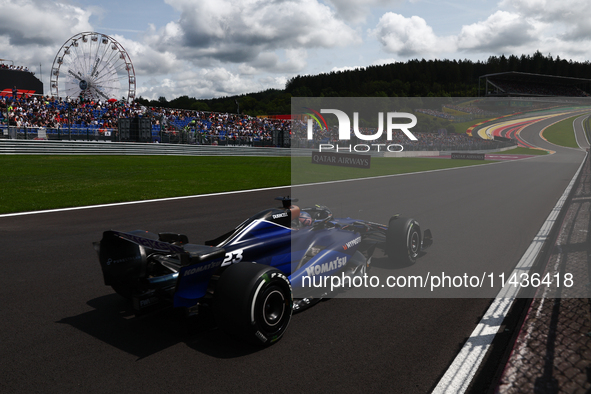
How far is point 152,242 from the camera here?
11.2 feet

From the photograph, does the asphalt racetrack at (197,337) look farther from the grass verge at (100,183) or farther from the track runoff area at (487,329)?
the grass verge at (100,183)

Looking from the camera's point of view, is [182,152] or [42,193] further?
[182,152]

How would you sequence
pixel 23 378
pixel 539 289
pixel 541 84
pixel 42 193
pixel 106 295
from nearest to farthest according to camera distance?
pixel 23 378
pixel 106 295
pixel 539 289
pixel 42 193
pixel 541 84

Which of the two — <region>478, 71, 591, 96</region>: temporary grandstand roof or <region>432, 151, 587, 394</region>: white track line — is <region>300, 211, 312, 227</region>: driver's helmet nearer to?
<region>432, 151, 587, 394</region>: white track line

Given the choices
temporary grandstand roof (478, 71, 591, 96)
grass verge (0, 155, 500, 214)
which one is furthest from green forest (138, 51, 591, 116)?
grass verge (0, 155, 500, 214)

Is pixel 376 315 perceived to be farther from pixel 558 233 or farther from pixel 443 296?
pixel 558 233

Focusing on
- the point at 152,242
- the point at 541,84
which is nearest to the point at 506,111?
the point at 541,84

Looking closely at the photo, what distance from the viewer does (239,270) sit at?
3342mm

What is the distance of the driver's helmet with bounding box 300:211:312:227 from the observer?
17.1 feet

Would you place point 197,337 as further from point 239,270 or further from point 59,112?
point 59,112

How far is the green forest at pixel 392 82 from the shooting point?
11069cm

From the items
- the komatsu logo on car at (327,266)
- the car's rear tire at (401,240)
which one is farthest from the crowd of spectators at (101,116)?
the komatsu logo on car at (327,266)

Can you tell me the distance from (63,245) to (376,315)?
15.5 feet

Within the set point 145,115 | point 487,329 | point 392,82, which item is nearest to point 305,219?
point 487,329
